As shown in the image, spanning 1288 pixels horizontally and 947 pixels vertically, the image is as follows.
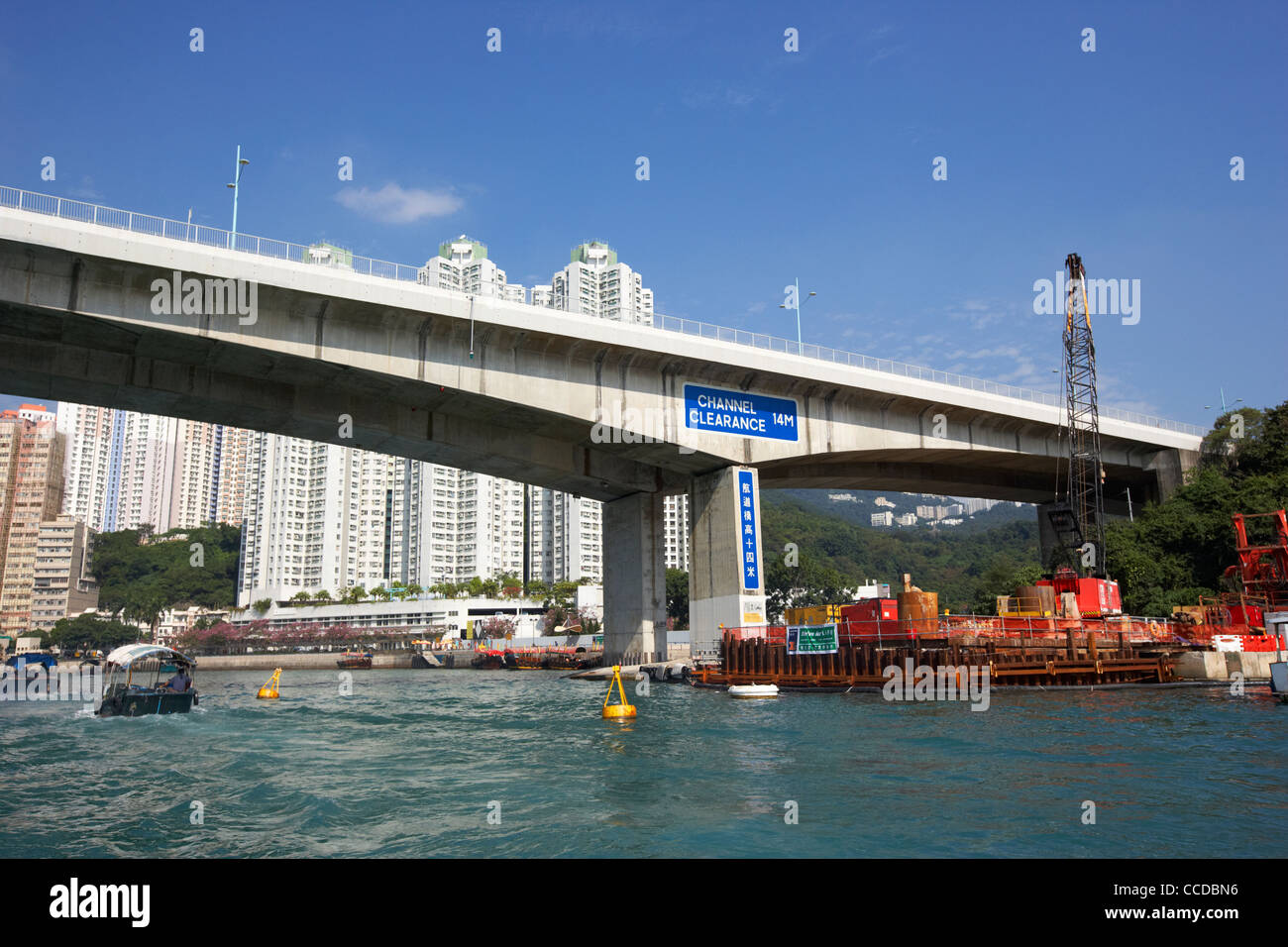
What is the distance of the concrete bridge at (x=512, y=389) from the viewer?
30000 millimetres

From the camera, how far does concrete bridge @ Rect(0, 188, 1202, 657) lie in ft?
98.4

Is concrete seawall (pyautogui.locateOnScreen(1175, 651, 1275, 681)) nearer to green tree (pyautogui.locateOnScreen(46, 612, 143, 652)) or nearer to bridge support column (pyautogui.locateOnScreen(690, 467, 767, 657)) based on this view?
bridge support column (pyautogui.locateOnScreen(690, 467, 767, 657))

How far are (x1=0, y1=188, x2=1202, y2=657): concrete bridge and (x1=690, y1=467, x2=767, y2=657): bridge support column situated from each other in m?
0.12

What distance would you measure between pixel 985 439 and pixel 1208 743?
35.6 m

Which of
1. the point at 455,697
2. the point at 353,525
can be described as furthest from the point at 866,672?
the point at 353,525

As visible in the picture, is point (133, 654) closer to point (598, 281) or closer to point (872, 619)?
point (872, 619)

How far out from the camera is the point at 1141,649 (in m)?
38.3

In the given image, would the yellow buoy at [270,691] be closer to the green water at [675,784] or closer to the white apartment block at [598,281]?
the green water at [675,784]

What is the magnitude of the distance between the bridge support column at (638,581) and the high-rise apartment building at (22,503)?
136522 mm

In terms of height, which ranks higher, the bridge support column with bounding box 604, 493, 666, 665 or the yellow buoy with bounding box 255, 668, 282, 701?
the bridge support column with bounding box 604, 493, 666, 665

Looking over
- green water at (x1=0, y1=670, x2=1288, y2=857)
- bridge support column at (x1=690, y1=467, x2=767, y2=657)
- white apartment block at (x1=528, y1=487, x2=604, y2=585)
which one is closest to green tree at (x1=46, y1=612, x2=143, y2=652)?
white apartment block at (x1=528, y1=487, x2=604, y2=585)

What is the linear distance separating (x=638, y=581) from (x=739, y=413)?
1508 centimetres
